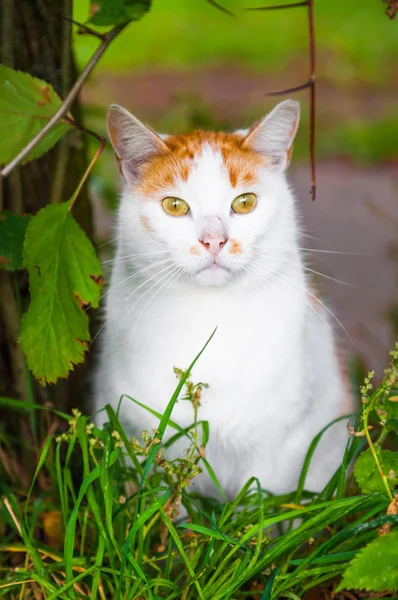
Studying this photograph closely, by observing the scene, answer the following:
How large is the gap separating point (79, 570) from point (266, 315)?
608 mm

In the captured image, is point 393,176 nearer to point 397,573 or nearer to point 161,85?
point 161,85

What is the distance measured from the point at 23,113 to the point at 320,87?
5947 millimetres

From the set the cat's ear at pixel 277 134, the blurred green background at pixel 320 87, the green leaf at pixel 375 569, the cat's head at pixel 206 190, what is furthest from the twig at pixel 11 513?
the blurred green background at pixel 320 87

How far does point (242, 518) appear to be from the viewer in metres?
1.39

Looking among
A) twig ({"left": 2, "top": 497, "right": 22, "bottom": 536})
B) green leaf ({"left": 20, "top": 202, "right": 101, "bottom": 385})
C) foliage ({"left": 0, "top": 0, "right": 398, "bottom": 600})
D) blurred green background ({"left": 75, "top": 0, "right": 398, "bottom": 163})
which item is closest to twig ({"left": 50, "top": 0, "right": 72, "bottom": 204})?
foliage ({"left": 0, "top": 0, "right": 398, "bottom": 600})

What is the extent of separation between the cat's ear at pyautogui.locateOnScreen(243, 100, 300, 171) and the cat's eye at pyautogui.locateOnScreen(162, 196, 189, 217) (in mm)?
200

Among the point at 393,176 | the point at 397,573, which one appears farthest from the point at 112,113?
the point at 393,176

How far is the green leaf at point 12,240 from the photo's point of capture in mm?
1561

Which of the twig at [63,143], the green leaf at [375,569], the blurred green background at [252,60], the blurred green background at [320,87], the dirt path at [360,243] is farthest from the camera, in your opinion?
the blurred green background at [252,60]

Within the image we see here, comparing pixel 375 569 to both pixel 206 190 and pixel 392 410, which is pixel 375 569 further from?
pixel 206 190

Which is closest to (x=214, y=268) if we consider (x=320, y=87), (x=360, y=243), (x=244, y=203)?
(x=244, y=203)

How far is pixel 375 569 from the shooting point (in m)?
1.07

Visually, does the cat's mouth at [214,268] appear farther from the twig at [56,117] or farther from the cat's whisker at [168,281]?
the twig at [56,117]

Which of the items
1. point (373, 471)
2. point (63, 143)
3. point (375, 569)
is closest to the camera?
point (375, 569)
